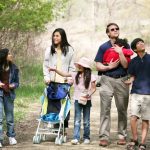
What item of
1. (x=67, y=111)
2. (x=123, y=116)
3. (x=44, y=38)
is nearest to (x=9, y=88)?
(x=67, y=111)

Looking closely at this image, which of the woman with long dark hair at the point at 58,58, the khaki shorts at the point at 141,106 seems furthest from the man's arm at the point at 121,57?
the woman with long dark hair at the point at 58,58

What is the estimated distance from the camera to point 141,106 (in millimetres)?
8867

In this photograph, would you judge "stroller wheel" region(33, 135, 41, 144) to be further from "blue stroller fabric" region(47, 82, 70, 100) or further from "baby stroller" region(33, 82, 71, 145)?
"blue stroller fabric" region(47, 82, 70, 100)

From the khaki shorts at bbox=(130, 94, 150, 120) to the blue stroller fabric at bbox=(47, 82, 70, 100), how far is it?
4.30ft

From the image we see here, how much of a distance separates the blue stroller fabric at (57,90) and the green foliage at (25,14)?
10595 millimetres

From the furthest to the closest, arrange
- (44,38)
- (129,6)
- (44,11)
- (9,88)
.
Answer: (129,6) < (44,38) < (44,11) < (9,88)

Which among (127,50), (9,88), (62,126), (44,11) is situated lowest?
(62,126)

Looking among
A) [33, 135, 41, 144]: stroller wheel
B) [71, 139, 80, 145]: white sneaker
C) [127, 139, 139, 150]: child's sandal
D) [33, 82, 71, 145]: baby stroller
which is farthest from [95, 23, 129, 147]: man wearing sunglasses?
[33, 135, 41, 144]: stroller wheel

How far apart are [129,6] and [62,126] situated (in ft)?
94.1

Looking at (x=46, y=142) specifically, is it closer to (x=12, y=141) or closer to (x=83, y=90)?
(x=12, y=141)

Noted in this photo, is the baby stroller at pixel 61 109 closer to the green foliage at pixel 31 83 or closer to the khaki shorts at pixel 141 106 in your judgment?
the khaki shorts at pixel 141 106

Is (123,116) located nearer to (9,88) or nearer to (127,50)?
(127,50)

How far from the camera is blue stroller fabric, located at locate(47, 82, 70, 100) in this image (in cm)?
947

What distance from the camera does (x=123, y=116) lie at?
9.41 meters
